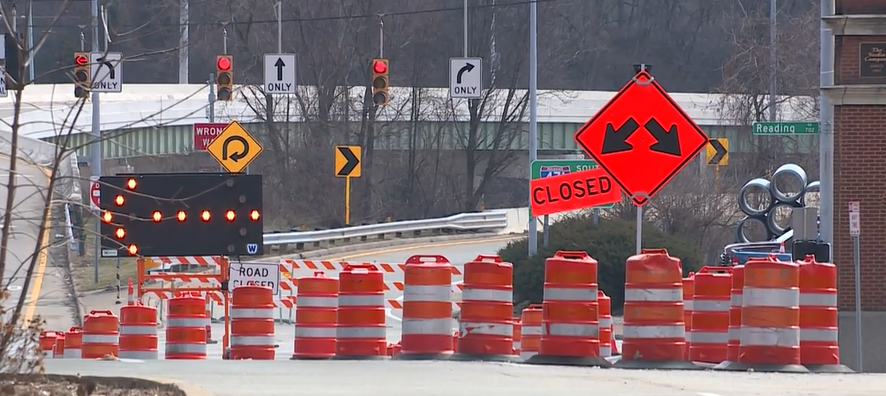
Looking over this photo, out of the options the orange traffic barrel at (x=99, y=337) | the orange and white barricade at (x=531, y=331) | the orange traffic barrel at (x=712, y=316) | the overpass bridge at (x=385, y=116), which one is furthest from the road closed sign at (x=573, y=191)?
the overpass bridge at (x=385, y=116)

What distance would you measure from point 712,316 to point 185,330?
643 centimetres

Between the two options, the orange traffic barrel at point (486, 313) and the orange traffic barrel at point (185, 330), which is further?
the orange traffic barrel at point (185, 330)

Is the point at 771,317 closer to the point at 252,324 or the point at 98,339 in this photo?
the point at 252,324

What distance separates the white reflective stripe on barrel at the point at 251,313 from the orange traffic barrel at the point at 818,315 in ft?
19.8

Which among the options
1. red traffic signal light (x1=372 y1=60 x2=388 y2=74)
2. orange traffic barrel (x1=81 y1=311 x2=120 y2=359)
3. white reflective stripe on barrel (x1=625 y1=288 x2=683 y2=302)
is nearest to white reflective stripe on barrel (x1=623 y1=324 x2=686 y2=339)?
white reflective stripe on barrel (x1=625 y1=288 x2=683 y2=302)

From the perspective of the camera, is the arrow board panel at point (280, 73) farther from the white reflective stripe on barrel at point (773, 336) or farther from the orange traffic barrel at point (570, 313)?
the white reflective stripe on barrel at point (773, 336)

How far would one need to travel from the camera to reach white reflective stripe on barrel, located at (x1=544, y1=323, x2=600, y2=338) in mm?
12281

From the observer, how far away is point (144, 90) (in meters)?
63.6

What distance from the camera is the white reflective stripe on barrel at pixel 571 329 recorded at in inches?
484

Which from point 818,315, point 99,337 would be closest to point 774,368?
point 818,315

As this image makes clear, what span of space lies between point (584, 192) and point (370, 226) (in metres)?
20.1

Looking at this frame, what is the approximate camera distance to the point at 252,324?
1495 cm

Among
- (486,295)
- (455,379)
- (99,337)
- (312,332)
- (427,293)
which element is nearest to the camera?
(455,379)

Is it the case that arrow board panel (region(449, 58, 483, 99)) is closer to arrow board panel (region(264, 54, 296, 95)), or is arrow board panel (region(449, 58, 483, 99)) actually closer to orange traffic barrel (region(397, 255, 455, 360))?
arrow board panel (region(264, 54, 296, 95))
